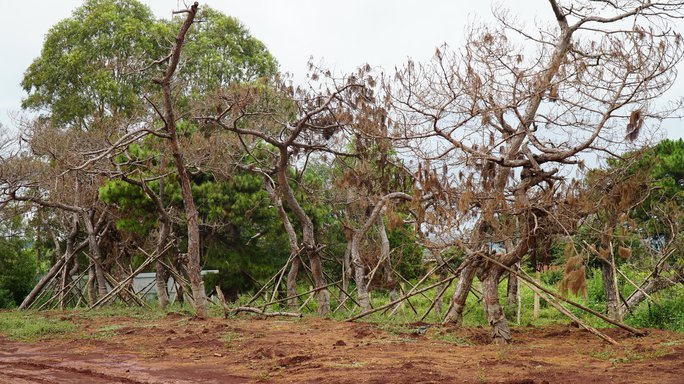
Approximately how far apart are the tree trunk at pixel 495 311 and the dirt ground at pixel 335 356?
0.66 feet

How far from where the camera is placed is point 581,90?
1063 cm

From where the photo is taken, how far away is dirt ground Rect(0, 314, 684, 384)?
7652 millimetres

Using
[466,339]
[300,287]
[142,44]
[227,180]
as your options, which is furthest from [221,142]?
[142,44]

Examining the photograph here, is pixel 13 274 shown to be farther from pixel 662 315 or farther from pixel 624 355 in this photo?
pixel 624 355

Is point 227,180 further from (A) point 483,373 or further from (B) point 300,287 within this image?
(A) point 483,373

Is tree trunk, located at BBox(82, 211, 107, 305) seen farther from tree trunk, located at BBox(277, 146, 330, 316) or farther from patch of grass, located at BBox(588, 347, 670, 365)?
patch of grass, located at BBox(588, 347, 670, 365)

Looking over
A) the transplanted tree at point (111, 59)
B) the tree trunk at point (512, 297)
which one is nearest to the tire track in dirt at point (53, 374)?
the tree trunk at point (512, 297)

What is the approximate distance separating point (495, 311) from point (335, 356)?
108 inches

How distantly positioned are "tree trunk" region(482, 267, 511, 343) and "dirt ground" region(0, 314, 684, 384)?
200 millimetres

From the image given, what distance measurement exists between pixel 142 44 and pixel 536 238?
20.8 metres

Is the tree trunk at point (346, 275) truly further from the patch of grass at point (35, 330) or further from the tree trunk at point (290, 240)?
the patch of grass at point (35, 330)

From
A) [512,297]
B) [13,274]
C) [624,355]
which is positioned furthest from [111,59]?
[624,355]

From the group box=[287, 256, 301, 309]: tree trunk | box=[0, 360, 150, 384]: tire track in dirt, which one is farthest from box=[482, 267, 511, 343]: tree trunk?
box=[287, 256, 301, 309]: tree trunk

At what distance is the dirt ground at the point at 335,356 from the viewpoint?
301 inches
